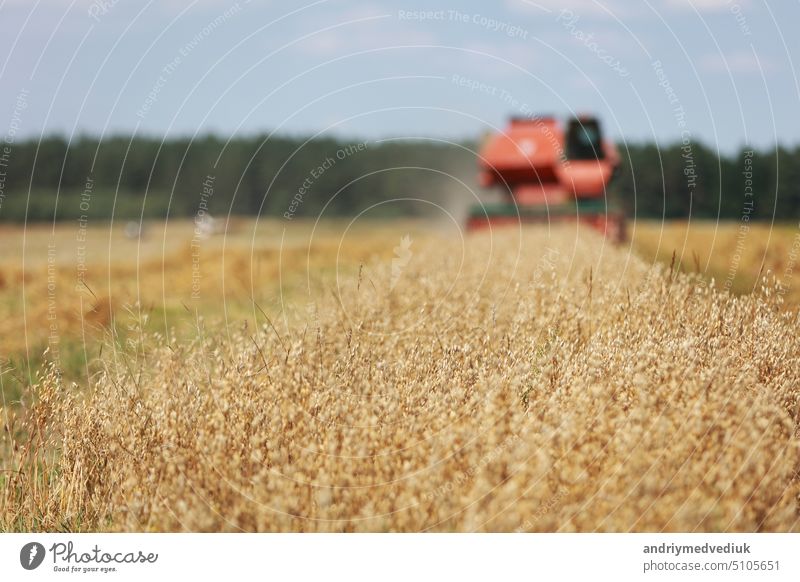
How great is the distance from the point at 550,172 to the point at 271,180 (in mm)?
31462

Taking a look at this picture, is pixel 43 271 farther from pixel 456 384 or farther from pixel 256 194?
pixel 256 194

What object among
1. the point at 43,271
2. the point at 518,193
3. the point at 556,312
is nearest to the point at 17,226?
the point at 43,271

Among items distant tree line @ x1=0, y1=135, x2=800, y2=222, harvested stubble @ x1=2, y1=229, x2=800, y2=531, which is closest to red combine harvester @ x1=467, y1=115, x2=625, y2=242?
distant tree line @ x1=0, y1=135, x2=800, y2=222

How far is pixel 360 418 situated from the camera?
3.88 m

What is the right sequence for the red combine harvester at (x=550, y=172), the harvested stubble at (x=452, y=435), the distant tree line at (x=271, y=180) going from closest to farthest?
the harvested stubble at (x=452, y=435) → the red combine harvester at (x=550, y=172) → the distant tree line at (x=271, y=180)

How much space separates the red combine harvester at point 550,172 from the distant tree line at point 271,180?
24.5 feet

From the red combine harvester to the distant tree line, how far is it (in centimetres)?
747

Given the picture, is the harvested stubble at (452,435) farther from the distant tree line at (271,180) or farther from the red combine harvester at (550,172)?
the distant tree line at (271,180)

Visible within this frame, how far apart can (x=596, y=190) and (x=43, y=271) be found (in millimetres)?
10845

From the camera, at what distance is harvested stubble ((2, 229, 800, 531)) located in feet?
11.7

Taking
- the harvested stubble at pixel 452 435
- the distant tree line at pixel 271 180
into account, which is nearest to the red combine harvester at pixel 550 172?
the distant tree line at pixel 271 180

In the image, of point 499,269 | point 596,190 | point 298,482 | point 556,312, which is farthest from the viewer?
point 596,190

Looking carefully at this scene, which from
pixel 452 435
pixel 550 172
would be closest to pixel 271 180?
Answer: pixel 550 172

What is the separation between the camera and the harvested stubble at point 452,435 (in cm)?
357
